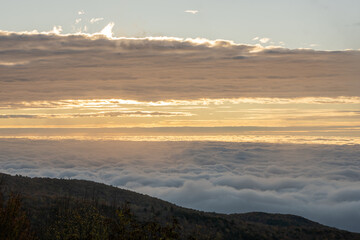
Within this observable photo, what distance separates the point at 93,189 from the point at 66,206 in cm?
3476

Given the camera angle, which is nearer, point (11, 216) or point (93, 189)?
point (11, 216)

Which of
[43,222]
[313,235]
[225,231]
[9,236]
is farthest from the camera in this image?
[313,235]

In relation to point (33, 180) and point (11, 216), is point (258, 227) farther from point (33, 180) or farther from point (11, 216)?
point (11, 216)

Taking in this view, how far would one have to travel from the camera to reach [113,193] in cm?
9669

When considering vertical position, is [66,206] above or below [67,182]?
below

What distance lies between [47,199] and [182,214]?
90.6ft

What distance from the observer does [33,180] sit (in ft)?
290

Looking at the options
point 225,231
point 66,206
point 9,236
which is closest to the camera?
point 9,236

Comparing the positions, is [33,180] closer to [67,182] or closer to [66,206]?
[67,182]

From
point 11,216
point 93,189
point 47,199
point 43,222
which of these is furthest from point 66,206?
point 11,216

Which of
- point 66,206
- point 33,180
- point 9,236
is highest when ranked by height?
point 33,180

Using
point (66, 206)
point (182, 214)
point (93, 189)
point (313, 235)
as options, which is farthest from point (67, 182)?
point (313, 235)

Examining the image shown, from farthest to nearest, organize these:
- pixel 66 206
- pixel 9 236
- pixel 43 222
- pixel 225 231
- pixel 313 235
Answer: pixel 313 235 < pixel 225 231 < pixel 66 206 < pixel 43 222 < pixel 9 236

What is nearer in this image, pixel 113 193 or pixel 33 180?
pixel 33 180
